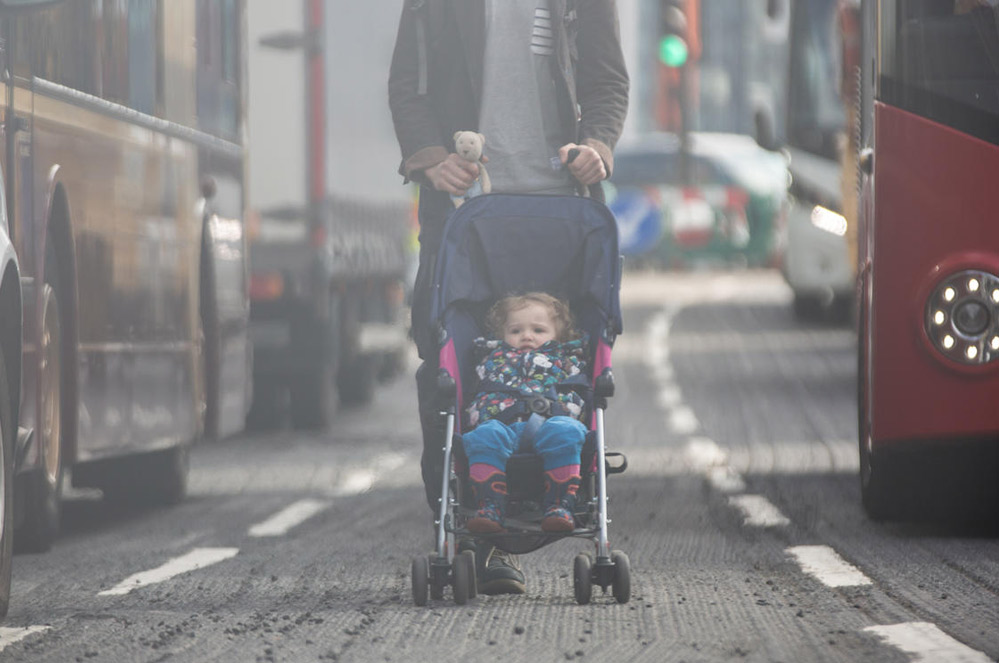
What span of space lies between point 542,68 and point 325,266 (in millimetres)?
8034

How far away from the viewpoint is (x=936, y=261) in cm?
829

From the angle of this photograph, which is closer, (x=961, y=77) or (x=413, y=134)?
(x=413, y=134)

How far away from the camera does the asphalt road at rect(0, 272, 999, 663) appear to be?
20.0ft

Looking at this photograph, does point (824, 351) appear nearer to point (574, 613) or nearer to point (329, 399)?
point (329, 399)

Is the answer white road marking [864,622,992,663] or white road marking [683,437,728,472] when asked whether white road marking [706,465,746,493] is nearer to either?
white road marking [683,437,728,472]

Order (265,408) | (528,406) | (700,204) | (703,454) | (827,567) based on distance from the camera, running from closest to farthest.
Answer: (528,406) → (827,567) → (703,454) → (265,408) → (700,204)

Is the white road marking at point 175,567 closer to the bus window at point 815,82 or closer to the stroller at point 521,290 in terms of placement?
the stroller at point 521,290

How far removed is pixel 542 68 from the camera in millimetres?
7707

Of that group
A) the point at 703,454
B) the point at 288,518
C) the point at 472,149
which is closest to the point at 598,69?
the point at 472,149

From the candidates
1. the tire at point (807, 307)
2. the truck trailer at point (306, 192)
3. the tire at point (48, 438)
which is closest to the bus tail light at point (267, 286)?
the truck trailer at point (306, 192)

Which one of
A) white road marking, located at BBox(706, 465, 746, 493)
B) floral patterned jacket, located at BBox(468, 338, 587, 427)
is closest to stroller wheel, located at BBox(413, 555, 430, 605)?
floral patterned jacket, located at BBox(468, 338, 587, 427)

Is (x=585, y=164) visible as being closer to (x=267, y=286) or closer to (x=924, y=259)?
(x=924, y=259)

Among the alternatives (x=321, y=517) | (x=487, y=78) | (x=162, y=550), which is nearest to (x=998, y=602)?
(x=487, y=78)

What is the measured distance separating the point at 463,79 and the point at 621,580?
185 cm
